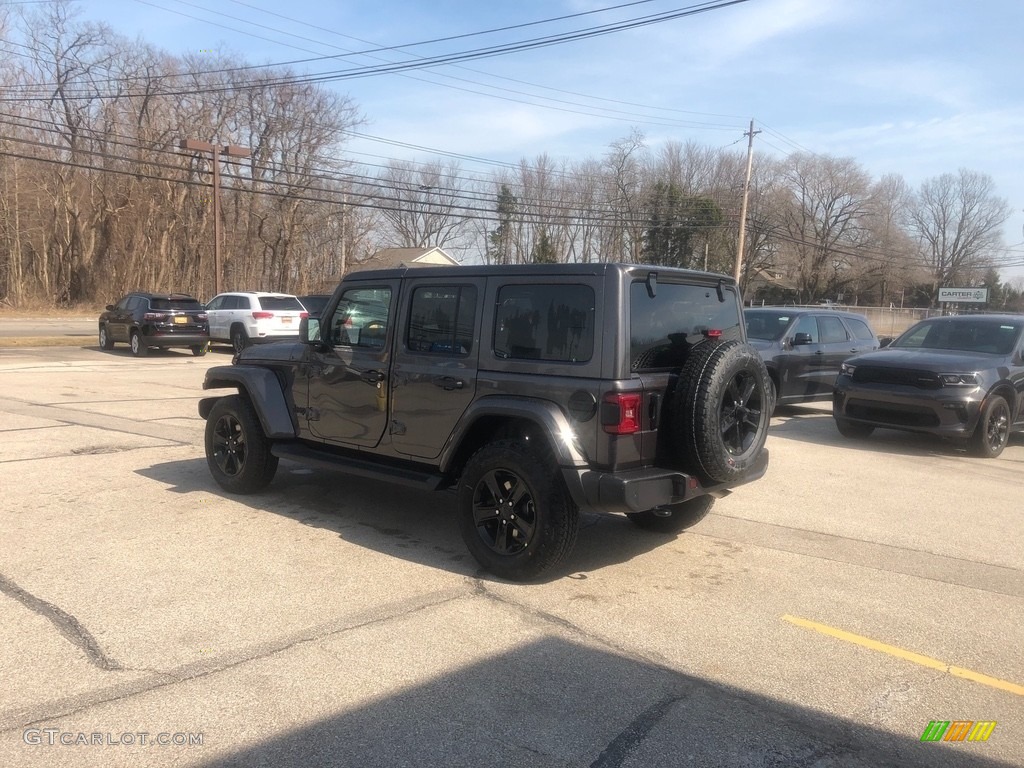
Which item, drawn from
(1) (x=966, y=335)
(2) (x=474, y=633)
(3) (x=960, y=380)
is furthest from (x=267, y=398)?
(1) (x=966, y=335)

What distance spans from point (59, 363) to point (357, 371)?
1475 centimetres

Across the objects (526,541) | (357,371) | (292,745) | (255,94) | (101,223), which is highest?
(255,94)

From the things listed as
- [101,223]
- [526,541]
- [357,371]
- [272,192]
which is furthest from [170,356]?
[101,223]

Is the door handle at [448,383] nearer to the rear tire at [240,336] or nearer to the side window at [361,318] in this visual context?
the side window at [361,318]

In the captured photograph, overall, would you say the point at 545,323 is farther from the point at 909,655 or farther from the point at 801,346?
the point at 801,346

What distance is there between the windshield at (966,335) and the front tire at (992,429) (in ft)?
2.89

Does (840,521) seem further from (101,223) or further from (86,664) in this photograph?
(101,223)

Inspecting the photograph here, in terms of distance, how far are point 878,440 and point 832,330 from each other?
3.01m

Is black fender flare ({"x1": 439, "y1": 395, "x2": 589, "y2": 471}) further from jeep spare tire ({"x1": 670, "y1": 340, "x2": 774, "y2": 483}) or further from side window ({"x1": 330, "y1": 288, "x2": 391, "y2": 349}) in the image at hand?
side window ({"x1": 330, "y1": 288, "x2": 391, "y2": 349})

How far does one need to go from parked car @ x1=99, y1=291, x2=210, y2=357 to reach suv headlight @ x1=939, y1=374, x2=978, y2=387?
1751cm

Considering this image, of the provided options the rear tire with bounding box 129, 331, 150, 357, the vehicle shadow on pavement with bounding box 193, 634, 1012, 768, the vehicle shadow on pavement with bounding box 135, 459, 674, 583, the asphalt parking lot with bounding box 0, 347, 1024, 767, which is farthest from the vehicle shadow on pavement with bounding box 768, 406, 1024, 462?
the rear tire with bounding box 129, 331, 150, 357

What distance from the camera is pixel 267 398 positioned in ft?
21.7

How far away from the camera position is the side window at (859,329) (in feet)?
45.8

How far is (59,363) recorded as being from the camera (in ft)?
58.4
